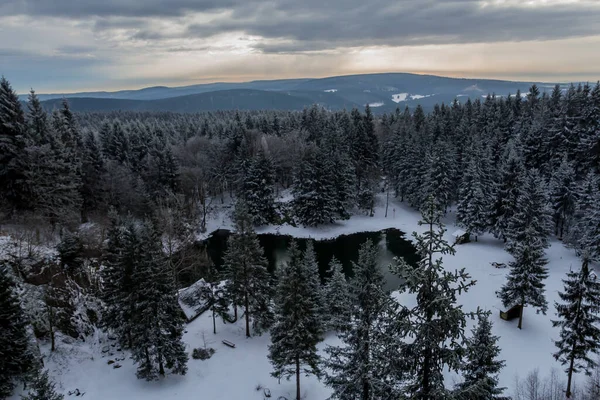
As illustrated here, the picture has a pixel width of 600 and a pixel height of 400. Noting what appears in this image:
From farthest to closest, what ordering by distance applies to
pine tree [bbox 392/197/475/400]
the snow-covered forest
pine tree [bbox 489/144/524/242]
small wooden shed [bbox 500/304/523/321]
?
1. pine tree [bbox 489/144/524/242]
2. small wooden shed [bbox 500/304/523/321]
3. the snow-covered forest
4. pine tree [bbox 392/197/475/400]

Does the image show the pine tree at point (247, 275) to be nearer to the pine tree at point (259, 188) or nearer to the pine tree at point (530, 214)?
the pine tree at point (259, 188)

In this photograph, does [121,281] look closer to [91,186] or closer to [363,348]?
[363,348]

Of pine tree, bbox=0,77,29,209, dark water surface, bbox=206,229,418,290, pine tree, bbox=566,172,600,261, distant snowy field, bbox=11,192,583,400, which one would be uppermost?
pine tree, bbox=0,77,29,209

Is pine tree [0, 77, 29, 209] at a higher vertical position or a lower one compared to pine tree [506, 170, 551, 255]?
higher

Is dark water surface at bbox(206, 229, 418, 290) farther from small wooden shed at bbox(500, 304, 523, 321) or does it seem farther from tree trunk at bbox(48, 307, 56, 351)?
tree trunk at bbox(48, 307, 56, 351)

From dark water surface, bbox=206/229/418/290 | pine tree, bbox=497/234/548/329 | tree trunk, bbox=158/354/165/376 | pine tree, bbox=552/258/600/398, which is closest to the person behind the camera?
pine tree, bbox=552/258/600/398

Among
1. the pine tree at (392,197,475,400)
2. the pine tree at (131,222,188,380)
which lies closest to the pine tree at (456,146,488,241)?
the pine tree at (131,222,188,380)

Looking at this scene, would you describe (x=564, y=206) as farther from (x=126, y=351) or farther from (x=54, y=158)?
(x=54, y=158)
